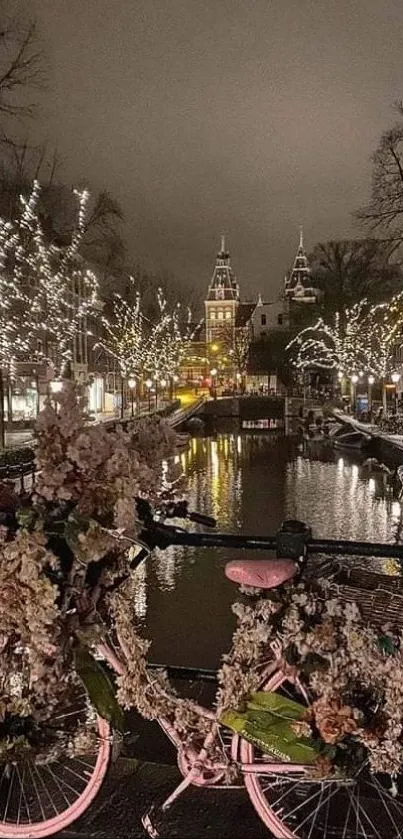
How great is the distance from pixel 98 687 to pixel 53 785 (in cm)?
72

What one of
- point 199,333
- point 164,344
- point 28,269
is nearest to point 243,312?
point 199,333

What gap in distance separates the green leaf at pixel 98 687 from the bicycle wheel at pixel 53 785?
16 centimetres

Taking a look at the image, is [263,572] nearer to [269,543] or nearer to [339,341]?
[269,543]

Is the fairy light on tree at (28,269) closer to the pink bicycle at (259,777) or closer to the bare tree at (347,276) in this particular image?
the pink bicycle at (259,777)

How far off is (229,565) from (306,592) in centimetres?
31

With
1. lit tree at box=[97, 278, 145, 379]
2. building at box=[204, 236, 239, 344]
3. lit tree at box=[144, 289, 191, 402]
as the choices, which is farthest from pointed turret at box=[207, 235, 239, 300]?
lit tree at box=[97, 278, 145, 379]

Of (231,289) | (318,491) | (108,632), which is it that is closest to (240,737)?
(108,632)

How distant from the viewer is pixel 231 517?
14.8 meters

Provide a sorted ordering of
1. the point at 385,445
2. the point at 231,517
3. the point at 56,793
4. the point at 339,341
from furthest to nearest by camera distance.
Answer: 1. the point at 339,341
2. the point at 385,445
3. the point at 231,517
4. the point at 56,793

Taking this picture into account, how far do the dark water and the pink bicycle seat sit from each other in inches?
34.5

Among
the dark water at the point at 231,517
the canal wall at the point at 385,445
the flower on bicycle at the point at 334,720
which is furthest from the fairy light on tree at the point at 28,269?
the flower on bicycle at the point at 334,720

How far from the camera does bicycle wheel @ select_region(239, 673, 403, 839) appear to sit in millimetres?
2967

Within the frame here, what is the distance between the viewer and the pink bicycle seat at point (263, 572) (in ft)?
9.45

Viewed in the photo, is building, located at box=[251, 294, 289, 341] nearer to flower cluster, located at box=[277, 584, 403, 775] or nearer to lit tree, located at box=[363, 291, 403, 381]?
lit tree, located at box=[363, 291, 403, 381]
